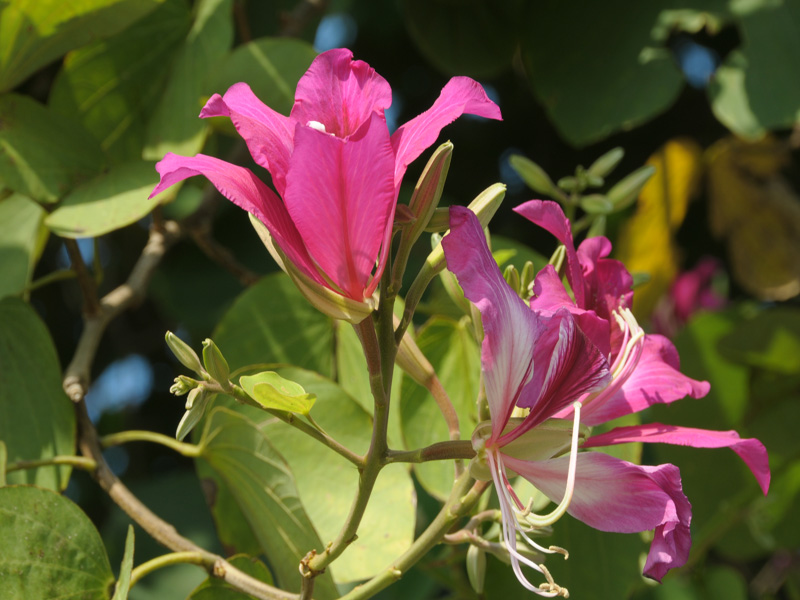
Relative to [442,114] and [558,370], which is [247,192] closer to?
[442,114]

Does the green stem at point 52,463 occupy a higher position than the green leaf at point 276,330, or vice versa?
the green stem at point 52,463

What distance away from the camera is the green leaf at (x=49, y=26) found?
2.93 feet

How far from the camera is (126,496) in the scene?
82 cm

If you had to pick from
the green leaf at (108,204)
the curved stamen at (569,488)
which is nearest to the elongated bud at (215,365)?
the curved stamen at (569,488)

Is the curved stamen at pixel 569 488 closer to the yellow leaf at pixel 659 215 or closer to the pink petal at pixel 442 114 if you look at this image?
the pink petal at pixel 442 114

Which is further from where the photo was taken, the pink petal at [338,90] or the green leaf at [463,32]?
the green leaf at [463,32]

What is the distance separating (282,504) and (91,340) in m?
0.39

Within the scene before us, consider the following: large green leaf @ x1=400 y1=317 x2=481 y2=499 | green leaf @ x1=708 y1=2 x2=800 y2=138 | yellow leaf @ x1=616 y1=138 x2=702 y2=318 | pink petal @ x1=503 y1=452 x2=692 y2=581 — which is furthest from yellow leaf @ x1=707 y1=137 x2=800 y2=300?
pink petal @ x1=503 y1=452 x2=692 y2=581

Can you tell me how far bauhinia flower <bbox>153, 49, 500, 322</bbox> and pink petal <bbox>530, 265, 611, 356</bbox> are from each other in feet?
0.42

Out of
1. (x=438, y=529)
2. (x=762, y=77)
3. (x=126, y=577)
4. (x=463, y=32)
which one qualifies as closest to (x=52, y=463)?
(x=126, y=577)

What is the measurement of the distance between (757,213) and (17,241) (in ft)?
5.12

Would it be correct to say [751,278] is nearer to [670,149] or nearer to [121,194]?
[670,149]

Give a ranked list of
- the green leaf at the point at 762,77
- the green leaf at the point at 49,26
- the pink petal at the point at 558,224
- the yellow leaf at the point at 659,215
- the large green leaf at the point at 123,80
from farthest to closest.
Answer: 1. the yellow leaf at the point at 659,215
2. the green leaf at the point at 762,77
3. the large green leaf at the point at 123,80
4. the green leaf at the point at 49,26
5. the pink petal at the point at 558,224

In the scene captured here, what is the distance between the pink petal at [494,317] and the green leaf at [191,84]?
54 centimetres
